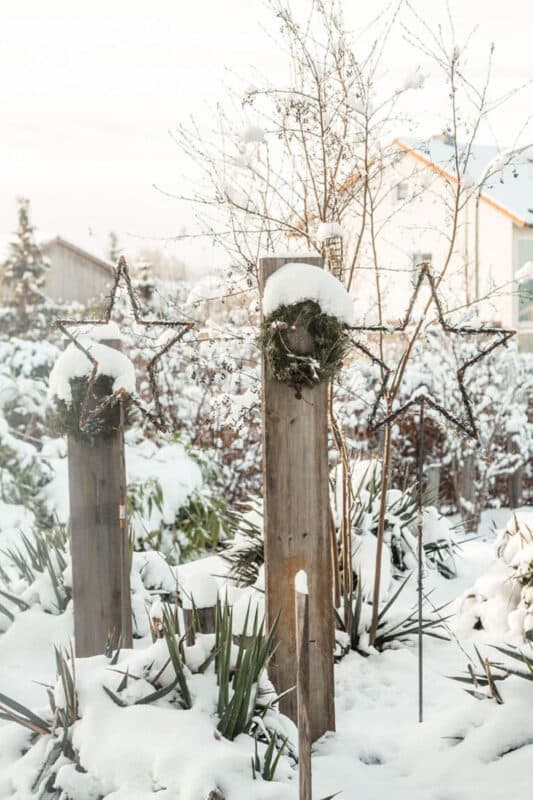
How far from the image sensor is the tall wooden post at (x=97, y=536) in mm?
3670

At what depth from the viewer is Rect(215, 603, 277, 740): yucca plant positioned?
249 cm

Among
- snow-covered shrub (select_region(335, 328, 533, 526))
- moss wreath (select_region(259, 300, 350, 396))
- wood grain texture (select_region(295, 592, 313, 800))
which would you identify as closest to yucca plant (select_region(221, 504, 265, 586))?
moss wreath (select_region(259, 300, 350, 396))

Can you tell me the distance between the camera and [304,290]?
3.10m

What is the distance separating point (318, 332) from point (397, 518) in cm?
261

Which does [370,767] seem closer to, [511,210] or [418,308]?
[418,308]

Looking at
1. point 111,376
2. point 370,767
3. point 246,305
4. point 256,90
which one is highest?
point 256,90

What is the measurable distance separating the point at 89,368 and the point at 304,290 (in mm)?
1126

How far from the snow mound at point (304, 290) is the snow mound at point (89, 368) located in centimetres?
83

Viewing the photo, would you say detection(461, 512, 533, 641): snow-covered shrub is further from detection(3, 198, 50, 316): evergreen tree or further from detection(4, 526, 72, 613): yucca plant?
detection(3, 198, 50, 316): evergreen tree

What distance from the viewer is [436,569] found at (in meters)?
5.71

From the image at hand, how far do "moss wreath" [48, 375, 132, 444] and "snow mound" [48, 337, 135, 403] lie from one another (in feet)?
0.09

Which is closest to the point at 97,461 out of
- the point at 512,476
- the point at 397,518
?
the point at 397,518

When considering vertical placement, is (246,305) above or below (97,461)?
above

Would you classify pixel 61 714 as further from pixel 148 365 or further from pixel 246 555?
pixel 246 555
